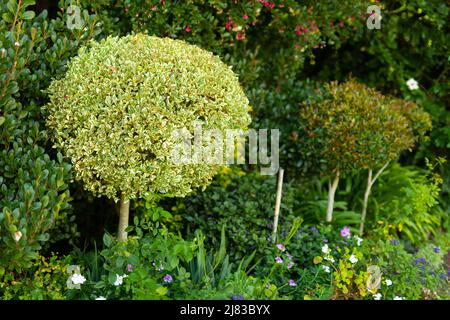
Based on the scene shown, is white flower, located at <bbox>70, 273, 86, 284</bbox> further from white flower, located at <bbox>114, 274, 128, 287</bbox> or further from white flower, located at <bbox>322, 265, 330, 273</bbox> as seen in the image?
white flower, located at <bbox>322, 265, 330, 273</bbox>

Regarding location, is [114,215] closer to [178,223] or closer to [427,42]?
[178,223]

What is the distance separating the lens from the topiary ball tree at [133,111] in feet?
11.1

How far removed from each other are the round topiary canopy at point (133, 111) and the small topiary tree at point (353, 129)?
3.94 ft

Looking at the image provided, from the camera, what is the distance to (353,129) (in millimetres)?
4512

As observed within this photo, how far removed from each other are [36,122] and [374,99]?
263 cm

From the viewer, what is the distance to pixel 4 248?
3.15 meters

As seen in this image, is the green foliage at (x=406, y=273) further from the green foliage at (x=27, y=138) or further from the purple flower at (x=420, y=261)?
the green foliage at (x=27, y=138)

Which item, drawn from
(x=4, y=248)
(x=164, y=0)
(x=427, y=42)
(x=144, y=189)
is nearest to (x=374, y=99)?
(x=427, y=42)

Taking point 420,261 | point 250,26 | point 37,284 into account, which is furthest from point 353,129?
point 37,284

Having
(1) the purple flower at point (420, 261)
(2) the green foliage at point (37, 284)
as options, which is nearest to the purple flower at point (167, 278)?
(2) the green foliage at point (37, 284)

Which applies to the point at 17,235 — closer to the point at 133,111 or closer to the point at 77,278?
the point at 77,278

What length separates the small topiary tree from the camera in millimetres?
4539

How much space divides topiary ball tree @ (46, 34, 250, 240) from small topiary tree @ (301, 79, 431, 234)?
47.2 inches

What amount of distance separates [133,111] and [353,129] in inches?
74.8
